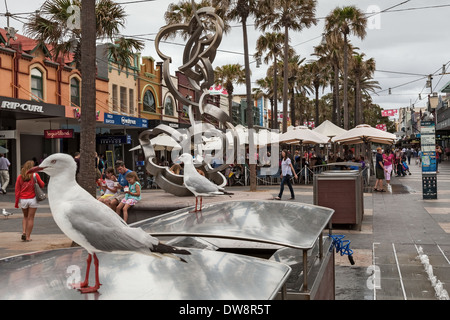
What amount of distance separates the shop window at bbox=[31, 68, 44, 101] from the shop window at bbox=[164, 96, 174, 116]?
47.4 feet

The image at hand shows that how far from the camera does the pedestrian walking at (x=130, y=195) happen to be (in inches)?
411

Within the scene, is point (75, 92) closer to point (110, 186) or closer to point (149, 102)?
point (149, 102)

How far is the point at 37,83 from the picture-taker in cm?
2525

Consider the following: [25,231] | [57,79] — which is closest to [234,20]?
[57,79]

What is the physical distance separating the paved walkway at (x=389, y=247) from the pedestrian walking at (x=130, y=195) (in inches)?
23.3

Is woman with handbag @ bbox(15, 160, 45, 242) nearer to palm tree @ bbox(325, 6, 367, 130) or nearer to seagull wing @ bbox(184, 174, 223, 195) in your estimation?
seagull wing @ bbox(184, 174, 223, 195)

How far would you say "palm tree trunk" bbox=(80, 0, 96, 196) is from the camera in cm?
889

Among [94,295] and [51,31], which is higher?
[51,31]

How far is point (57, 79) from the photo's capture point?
2652cm

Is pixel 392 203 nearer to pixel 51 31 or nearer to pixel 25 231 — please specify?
pixel 25 231

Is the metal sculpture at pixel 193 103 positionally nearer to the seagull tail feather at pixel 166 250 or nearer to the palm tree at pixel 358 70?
Result: the seagull tail feather at pixel 166 250

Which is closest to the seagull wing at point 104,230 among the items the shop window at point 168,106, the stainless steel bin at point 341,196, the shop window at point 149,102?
the stainless steel bin at point 341,196
